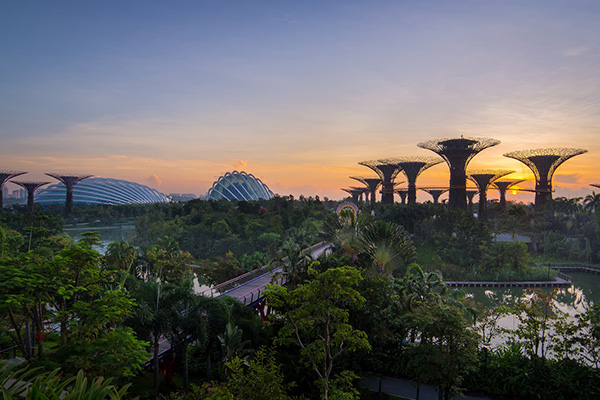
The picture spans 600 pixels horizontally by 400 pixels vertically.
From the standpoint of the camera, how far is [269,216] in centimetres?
6644

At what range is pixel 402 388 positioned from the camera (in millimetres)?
17875

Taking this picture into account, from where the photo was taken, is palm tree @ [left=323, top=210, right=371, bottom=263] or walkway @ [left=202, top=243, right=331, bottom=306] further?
palm tree @ [left=323, top=210, right=371, bottom=263]

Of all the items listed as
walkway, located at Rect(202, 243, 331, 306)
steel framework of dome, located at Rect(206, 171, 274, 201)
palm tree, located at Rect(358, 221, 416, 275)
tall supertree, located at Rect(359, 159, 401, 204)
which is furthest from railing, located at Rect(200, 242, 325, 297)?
steel framework of dome, located at Rect(206, 171, 274, 201)

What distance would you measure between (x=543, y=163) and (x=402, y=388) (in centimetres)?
6807

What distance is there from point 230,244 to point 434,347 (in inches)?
1673

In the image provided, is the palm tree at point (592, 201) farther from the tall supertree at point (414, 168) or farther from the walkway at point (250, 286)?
the walkway at point (250, 286)

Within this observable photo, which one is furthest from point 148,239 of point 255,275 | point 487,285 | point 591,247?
point 591,247

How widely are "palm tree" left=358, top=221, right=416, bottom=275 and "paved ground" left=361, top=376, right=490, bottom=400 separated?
5.77 meters

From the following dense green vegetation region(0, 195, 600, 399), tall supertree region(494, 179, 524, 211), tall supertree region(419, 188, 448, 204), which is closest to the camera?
dense green vegetation region(0, 195, 600, 399)

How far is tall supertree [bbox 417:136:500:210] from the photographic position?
61.2m

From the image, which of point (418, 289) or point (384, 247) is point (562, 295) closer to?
point (384, 247)

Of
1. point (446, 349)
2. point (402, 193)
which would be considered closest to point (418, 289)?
point (446, 349)

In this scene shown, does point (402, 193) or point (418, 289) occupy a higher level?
point (402, 193)

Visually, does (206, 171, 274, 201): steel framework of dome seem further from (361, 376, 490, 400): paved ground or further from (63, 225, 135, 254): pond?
(361, 376, 490, 400): paved ground
